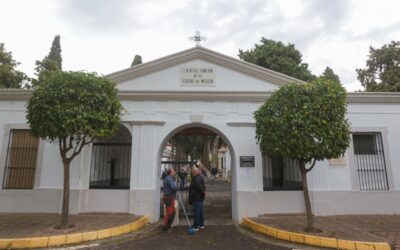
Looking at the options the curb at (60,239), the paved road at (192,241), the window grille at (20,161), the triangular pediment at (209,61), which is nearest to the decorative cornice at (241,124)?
the triangular pediment at (209,61)

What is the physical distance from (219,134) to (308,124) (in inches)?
127

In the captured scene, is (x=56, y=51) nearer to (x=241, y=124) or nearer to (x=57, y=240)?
(x=241, y=124)

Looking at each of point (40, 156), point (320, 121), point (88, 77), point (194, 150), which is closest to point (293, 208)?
point (320, 121)

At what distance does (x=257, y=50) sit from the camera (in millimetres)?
19719

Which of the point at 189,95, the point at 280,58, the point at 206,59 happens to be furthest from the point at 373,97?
the point at 280,58

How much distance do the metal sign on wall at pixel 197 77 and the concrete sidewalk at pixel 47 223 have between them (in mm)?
4609

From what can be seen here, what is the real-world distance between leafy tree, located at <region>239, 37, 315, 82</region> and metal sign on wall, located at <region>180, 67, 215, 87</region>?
10.5 m

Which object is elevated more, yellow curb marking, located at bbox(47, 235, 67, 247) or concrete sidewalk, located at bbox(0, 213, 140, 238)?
concrete sidewalk, located at bbox(0, 213, 140, 238)

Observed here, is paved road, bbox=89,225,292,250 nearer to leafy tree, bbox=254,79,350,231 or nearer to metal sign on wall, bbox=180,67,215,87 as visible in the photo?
leafy tree, bbox=254,79,350,231

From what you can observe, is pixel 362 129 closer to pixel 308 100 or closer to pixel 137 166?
pixel 308 100

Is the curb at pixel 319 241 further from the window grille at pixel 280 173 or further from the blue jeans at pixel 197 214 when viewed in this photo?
the window grille at pixel 280 173

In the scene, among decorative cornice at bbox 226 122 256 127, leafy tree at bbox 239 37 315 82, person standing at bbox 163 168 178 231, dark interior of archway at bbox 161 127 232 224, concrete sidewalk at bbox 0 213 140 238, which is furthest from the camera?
leafy tree at bbox 239 37 315 82

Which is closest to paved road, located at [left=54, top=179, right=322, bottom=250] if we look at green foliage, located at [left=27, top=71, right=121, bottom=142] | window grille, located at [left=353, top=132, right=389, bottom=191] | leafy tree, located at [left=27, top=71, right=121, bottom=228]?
leafy tree, located at [left=27, top=71, right=121, bottom=228]

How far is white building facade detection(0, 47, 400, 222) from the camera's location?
8.33 m
